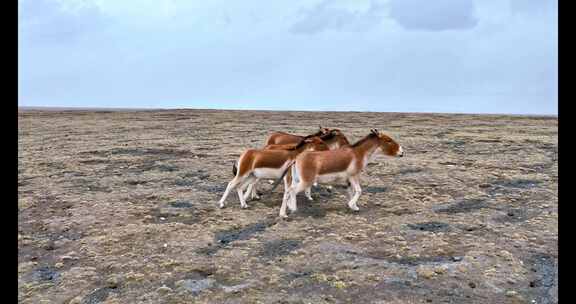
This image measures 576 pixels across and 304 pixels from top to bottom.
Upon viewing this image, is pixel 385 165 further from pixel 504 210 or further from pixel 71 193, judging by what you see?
pixel 71 193

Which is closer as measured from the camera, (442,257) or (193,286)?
(193,286)

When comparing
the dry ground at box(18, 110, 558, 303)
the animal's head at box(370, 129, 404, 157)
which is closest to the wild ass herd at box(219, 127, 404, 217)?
the animal's head at box(370, 129, 404, 157)

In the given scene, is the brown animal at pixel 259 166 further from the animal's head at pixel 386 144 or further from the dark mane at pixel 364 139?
the animal's head at pixel 386 144

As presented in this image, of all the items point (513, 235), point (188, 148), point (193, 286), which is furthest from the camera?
point (188, 148)

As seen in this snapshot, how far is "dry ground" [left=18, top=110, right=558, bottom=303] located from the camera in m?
6.04

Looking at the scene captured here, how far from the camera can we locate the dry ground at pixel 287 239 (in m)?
6.04

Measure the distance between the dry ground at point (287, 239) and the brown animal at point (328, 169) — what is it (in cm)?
45

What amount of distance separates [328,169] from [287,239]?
7.33 feet

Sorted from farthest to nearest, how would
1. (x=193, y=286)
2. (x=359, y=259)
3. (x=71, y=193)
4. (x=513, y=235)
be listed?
(x=71, y=193)
(x=513, y=235)
(x=359, y=259)
(x=193, y=286)

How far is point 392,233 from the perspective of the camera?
27.1 ft

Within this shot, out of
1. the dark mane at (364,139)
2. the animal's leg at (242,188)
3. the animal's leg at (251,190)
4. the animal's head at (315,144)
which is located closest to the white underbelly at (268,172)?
the animal's leg at (242,188)

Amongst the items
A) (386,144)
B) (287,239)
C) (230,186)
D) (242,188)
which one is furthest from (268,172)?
(386,144)
